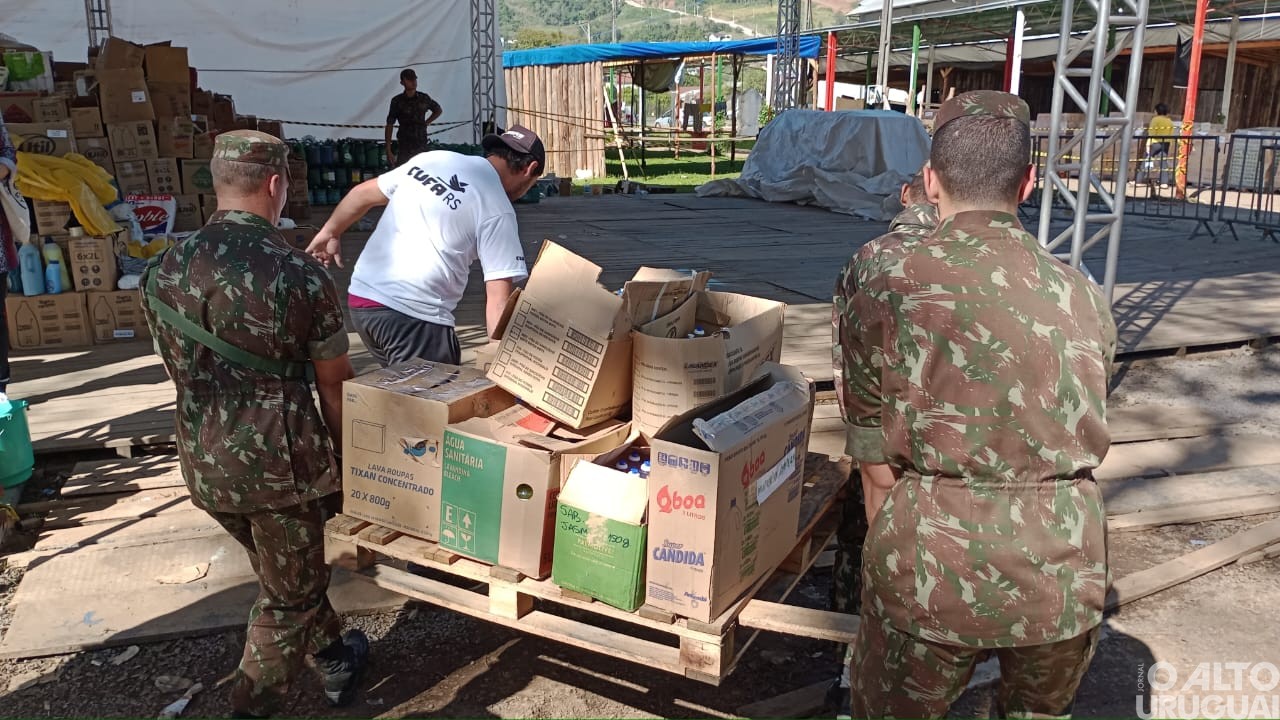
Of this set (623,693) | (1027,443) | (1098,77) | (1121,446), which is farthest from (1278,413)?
(1027,443)

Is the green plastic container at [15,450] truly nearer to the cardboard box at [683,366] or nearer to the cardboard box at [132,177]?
the cardboard box at [683,366]

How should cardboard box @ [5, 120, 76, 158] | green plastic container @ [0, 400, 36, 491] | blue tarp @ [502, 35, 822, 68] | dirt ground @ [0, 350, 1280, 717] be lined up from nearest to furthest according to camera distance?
1. dirt ground @ [0, 350, 1280, 717]
2. green plastic container @ [0, 400, 36, 491]
3. cardboard box @ [5, 120, 76, 158]
4. blue tarp @ [502, 35, 822, 68]

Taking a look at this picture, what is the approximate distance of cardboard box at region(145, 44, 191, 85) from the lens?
29.2 feet

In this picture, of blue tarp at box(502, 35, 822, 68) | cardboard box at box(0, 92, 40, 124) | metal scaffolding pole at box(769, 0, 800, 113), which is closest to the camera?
cardboard box at box(0, 92, 40, 124)

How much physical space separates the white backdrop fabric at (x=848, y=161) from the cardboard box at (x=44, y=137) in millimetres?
10764

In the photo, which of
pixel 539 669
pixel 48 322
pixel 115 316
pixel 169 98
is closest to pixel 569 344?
pixel 539 669

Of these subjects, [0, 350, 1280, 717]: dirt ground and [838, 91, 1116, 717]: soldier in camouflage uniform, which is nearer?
[838, 91, 1116, 717]: soldier in camouflage uniform

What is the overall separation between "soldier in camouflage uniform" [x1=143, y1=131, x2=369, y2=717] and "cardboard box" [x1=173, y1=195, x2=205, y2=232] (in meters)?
6.92

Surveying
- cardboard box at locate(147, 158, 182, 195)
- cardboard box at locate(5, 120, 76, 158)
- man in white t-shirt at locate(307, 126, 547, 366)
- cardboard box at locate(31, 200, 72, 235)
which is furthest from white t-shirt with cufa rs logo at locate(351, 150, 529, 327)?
cardboard box at locate(147, 158, 182, 195)

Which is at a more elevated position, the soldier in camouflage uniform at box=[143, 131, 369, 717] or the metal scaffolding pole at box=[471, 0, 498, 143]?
the metal scaffolding pole at box=[471, 0, 498, 143]

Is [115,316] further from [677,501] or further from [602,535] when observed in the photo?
[677,501]

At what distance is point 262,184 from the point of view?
2.75 meters

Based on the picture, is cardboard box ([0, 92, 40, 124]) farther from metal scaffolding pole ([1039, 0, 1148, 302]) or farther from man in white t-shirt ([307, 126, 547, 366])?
metal scaffolding pole ([1039, 0, 1148, 302])

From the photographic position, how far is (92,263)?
7.05 m
